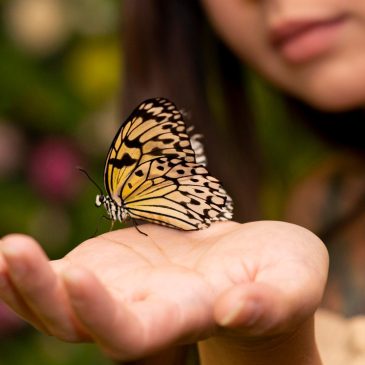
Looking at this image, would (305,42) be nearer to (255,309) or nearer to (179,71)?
(179,71)

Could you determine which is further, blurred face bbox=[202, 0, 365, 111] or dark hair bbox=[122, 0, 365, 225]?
dark hair bbox=[122, 0, 365, 225]

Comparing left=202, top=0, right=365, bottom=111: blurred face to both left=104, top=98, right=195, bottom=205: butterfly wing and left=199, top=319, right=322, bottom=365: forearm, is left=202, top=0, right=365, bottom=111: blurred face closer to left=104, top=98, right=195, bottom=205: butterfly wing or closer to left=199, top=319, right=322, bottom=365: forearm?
left=104, top=98, right=195, bottom=205: butterfly wing

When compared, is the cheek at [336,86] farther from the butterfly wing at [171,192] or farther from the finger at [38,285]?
the finger at [38,285]

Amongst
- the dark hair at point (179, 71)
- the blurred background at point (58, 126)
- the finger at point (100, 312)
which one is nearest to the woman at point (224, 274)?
the finger at point (100, 312)

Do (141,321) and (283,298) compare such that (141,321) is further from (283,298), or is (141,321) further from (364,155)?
(364,155)

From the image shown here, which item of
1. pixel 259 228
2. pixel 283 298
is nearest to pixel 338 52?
pixel 259 228

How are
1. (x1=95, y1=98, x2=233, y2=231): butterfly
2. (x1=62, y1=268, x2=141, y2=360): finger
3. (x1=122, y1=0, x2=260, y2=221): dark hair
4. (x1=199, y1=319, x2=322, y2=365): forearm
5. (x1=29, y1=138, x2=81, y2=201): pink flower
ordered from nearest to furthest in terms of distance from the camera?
1. (x1=62, y1=268, x2=141, y2=360): finger
2. (x1=199, y1=319, x2=322, y2=365): forearm
3. (x1=95, y1=98, x2=233, y2=231): butterfly
4. (x1=122, y1=0, x2=260, y2=221): dark hair
5. (x1=29, y1=138, x2=81, y2=201): pink flower

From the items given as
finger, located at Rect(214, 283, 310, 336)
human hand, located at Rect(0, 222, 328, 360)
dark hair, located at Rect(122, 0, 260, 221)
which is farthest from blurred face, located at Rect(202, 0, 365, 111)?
finger, located at Rect(214, 283, 310, 336)
